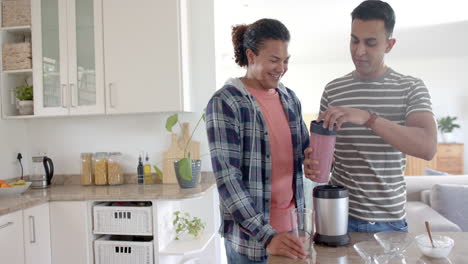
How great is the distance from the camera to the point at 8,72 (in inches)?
110

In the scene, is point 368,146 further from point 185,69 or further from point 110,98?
point 110,98

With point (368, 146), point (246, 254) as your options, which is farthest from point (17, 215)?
point (368, 146)

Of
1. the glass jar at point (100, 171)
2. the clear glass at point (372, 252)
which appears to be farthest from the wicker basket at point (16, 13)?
the clear glass at point (372, 252)

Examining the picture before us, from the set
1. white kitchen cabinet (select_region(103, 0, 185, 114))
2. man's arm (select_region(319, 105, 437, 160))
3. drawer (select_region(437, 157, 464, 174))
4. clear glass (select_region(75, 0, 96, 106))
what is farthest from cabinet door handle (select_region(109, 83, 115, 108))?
drawer (select_region(437, 157, 464, 174))

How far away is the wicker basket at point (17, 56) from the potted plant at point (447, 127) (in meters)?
6.02

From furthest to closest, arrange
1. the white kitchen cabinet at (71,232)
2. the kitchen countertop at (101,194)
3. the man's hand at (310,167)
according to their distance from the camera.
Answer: the white kitchen cabinet at (71,232) → the kitchen countertop at (101,194) → the man's hand at (310,167)

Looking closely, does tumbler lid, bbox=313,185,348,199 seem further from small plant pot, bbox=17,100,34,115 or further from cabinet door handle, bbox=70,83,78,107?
small plant pot, bbox=17,100,34,115

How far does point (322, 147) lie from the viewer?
117cm

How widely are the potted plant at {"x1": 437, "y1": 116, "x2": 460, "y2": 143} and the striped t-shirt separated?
609cm

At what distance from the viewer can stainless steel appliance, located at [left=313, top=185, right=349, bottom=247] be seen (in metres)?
1.13

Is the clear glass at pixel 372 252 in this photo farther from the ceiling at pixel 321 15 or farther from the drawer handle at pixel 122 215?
the ceiling at pixel 321 15

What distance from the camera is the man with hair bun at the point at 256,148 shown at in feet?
4.10

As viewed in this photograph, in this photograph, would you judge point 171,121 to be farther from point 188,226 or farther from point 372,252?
point 372,252

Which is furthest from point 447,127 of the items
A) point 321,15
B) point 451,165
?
point 321,15
